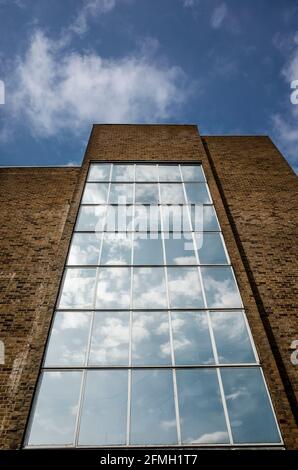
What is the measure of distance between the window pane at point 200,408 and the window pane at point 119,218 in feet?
13.8

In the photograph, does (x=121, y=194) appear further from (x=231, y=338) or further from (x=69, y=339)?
(x=231, y=338)

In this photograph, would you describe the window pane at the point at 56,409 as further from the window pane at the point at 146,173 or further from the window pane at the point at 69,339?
the window pane at the point at 146,173

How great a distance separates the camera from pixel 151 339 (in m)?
6.36

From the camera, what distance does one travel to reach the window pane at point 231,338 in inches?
241

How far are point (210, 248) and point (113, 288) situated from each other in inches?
106

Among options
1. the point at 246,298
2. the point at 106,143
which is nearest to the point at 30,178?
the point at 106,143

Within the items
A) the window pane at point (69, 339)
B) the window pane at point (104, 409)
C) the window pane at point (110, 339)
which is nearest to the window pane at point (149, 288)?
the window pane at point (110, 339)

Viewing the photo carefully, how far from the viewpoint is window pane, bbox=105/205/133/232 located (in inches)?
349

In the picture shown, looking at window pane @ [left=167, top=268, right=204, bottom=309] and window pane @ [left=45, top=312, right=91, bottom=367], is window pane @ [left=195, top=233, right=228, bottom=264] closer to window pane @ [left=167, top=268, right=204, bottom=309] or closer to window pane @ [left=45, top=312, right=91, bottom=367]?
window pane @ [left=167, top=268, right=204, bottom=309]

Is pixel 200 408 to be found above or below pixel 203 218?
below

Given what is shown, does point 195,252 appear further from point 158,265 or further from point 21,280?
point 21,280

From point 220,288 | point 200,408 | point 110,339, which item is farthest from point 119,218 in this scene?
point 200,408
